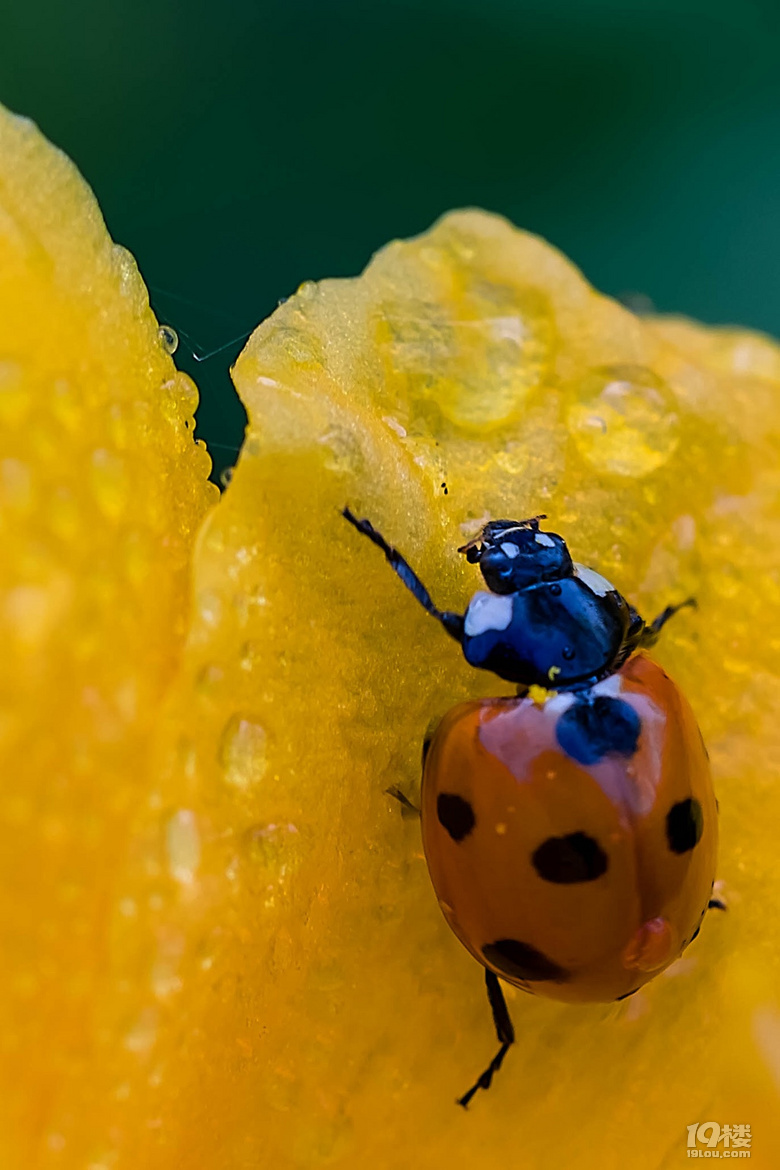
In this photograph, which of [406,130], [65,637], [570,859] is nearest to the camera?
[65,637]

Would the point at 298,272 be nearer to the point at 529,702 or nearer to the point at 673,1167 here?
the point at 529,702

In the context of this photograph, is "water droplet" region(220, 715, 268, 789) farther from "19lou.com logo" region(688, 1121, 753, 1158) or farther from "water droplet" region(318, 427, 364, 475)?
"19lou.com logo" region(688, 1121, 753, 1158)

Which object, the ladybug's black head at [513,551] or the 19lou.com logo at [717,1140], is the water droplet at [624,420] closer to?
the ladybug's black head at [513,551]

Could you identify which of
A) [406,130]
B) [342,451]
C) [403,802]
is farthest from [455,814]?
[406,130]

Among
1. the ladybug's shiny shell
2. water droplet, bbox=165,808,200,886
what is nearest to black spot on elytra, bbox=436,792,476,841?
the ladybug's shiny shell

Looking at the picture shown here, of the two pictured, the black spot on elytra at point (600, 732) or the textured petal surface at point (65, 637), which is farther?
the black spot on elytra at point (600, 732)

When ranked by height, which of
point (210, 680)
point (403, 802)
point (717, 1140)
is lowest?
point (717, 1140)

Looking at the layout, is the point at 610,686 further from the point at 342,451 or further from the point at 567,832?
the point at 342,451

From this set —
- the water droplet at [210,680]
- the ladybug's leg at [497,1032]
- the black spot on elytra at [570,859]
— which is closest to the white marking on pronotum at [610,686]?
the black spot on elytra at [570,859]
